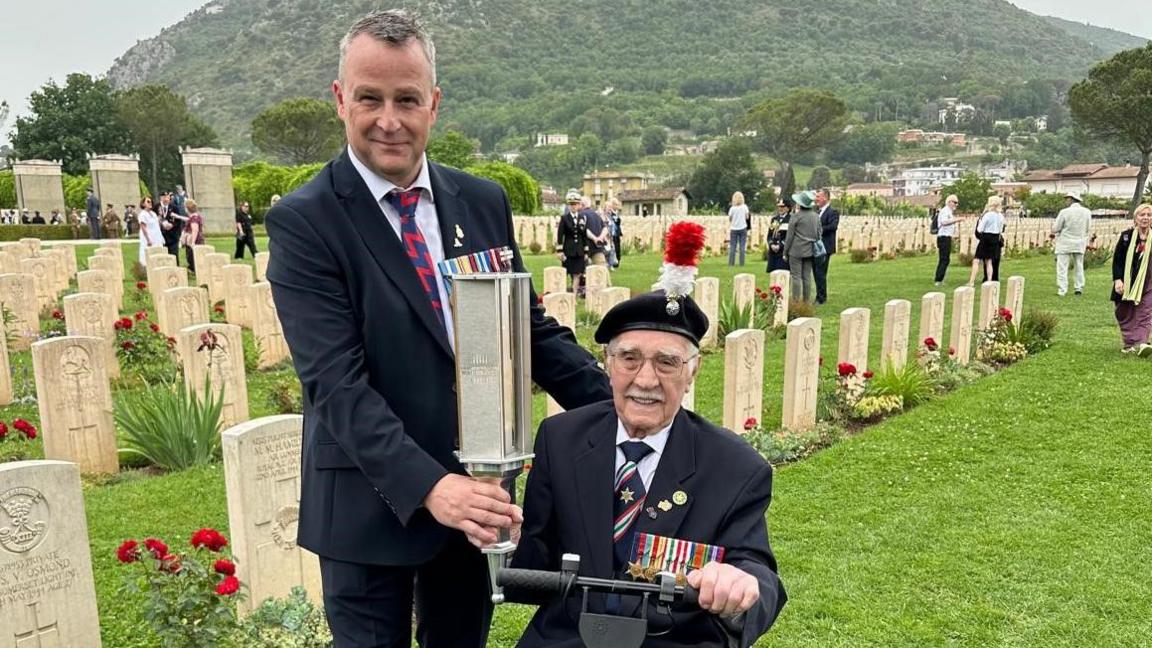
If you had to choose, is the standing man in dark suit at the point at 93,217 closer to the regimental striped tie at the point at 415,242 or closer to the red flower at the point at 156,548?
the red flower at the point at 156,548

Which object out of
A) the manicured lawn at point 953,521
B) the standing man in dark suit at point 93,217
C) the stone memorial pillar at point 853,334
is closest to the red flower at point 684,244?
the manicured lawn at point 953,521

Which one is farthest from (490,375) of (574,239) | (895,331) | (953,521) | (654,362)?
(574,239)

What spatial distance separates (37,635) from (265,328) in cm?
683

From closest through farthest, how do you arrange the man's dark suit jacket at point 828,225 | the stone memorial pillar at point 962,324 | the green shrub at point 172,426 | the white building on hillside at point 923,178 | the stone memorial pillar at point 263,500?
the stone memorial pillar at point 263,500, the green shrub at point 172,426, the stone memorial pillar at point 962,324, the man's dark suit jacket at point 828,225, the white building on hillside at point 923,178

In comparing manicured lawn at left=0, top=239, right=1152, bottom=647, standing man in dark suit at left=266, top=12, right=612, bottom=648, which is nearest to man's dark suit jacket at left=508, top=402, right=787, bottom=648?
standing man in dark suit at left=266, top=12, right=612, bottom=648

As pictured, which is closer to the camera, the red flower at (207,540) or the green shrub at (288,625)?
the red flower at (207,540)

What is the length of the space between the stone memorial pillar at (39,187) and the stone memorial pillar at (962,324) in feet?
123

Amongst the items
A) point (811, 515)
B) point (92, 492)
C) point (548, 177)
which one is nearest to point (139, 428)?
point (92, 492)

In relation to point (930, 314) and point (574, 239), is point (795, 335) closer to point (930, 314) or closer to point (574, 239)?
point (930, 314)

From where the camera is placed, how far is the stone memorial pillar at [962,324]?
9.51 metres

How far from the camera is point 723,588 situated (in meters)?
1.73

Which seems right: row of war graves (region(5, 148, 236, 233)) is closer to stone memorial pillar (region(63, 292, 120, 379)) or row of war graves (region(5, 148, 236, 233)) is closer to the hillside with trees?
stone memorial pillar (region(63, 292, 120, 379))

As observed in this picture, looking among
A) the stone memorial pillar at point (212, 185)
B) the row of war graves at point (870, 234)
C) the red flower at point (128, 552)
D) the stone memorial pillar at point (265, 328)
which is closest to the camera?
the red flower at point (128, 552)

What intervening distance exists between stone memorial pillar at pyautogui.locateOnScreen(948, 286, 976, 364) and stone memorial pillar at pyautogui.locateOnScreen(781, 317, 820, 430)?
317 centimetres
